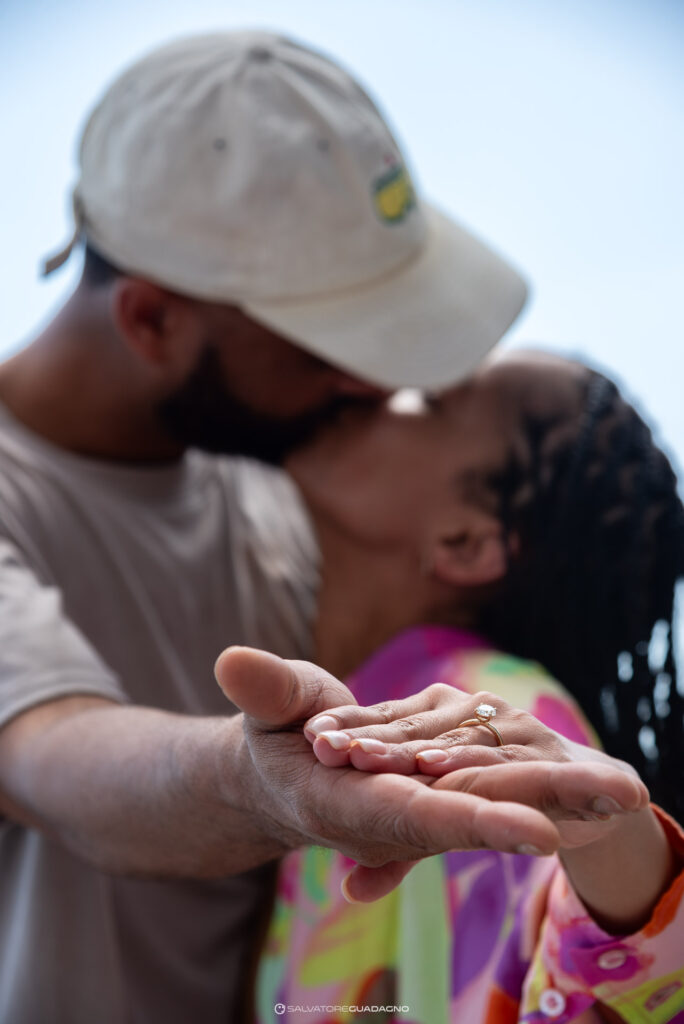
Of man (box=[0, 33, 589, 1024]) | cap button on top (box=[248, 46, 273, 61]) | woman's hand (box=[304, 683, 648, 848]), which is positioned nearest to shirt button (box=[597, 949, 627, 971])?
woman's hand (box=[304, 683, 648, 848])

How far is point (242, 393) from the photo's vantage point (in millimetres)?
956

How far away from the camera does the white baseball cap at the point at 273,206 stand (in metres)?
0.84

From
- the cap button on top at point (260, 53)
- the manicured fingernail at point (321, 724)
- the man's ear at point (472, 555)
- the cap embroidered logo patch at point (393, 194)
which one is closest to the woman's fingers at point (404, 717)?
the manicured fingernail at point (321, 724)

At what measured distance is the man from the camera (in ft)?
2.44

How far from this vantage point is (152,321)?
92cm

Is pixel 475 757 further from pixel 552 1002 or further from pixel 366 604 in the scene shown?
pixel 366 604

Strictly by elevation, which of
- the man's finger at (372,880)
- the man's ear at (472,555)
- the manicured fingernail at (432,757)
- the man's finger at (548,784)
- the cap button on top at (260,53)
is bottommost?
the man's ear at (472,555)

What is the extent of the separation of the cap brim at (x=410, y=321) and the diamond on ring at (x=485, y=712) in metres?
0.48

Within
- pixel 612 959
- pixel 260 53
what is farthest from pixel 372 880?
pixel 260 53

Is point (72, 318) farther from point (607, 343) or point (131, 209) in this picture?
point (607, 343)

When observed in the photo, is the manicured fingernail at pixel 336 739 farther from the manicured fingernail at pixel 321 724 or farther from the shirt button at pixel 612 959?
the shirt button at pixel 612 959

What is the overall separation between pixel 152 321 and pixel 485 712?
634mm

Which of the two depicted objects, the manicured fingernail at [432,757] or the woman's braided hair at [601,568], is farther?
the woman's braided hair at [601,568]

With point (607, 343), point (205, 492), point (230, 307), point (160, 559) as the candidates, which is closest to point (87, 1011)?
point (160, 559)
